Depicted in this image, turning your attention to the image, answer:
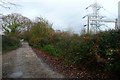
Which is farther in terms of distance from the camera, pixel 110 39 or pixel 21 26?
pixel 21 26

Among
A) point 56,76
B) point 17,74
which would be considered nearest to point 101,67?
point 56,76

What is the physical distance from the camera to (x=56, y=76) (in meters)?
13.7

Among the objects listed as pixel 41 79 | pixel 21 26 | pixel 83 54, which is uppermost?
pixel 21 26

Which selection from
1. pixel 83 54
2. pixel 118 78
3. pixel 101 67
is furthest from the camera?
pixel 83 54

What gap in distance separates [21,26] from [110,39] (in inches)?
2206

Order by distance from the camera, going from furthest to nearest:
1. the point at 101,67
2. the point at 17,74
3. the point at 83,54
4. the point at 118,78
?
1. the point at 83,54
2. the point at 17,74
3. the point at 101,67
4. the point at 118,78

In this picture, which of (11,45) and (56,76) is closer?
(56,76)

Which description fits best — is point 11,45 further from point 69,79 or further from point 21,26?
point 69,79

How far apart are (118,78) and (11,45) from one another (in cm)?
3542

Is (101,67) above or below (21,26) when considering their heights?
below

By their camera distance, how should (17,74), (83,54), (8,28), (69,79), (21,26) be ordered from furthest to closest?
(21,26)
(8,28)
(83,54)
(17,74)
(69,79)

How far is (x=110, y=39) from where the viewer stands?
47.4ft

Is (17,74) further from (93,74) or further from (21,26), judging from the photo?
(21,26)

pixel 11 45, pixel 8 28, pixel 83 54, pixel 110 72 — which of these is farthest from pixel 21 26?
pixel 110 72
